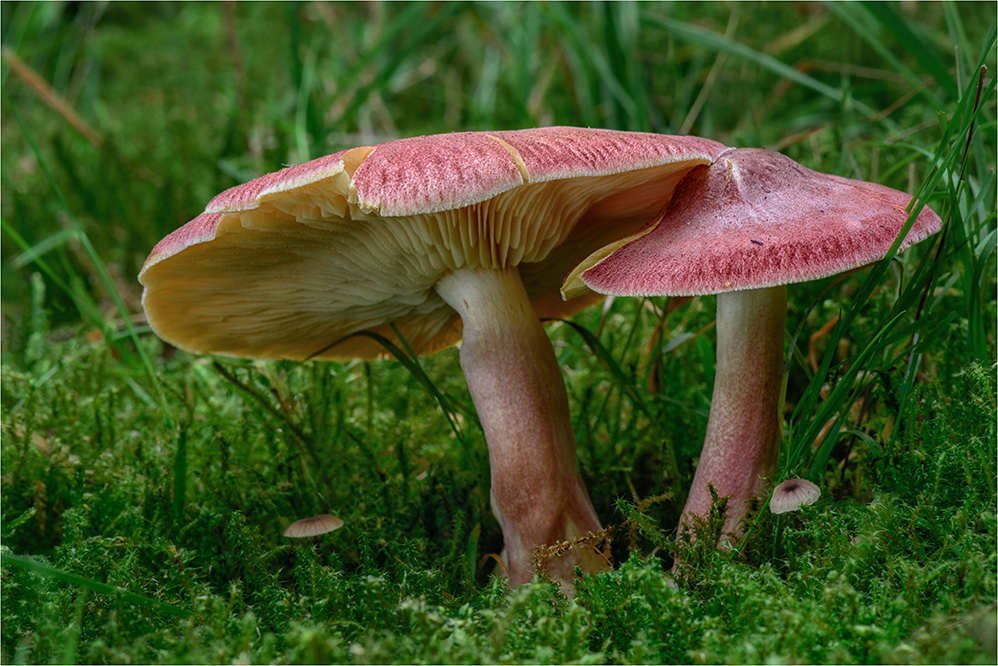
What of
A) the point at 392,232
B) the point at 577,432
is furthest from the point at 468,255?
the point at 577,432

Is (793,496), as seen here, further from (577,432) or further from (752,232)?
(577,432)

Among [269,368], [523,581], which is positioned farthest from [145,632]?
[269,368]

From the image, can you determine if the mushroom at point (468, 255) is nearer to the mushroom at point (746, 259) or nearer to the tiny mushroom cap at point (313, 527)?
the mushroom at point (746, 259)

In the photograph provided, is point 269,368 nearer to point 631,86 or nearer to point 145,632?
point 145,632

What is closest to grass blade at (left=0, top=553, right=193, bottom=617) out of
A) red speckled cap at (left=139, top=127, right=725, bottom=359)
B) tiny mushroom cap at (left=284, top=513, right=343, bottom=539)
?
tiny mushroom cap at (left=284, top=513, right=343, bottom=539)

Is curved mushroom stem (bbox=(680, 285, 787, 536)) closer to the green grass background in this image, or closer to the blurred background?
the green grass background

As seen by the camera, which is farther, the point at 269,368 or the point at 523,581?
the point at 269,368

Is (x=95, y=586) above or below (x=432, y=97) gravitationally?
below
